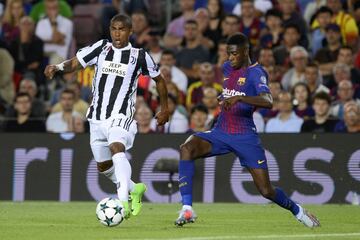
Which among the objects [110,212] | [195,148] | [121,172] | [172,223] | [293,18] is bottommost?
[172,223]

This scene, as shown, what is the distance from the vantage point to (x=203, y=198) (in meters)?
17.8

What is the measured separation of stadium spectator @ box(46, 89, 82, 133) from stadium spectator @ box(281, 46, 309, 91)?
365 cm

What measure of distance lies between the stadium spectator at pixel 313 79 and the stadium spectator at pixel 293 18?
1480 mm

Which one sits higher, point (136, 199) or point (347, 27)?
point (347, 27)

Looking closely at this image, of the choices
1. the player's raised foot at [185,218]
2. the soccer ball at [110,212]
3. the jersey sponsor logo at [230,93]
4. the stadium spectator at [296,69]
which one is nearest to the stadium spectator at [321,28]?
the stadium spectator at [296,69]

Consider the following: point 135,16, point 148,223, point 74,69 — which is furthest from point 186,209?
point 135,16

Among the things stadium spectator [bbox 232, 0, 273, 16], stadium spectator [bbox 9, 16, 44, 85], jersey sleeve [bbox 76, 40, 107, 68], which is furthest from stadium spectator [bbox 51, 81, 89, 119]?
jersey sleeve [bbox 76, 40, 107, 68]

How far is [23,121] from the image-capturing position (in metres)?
19.4

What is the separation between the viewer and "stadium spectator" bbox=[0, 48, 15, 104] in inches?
835

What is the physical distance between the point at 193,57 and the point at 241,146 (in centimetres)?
855

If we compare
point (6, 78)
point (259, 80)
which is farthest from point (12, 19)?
point (259, 80)

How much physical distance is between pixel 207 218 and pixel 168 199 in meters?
3.82

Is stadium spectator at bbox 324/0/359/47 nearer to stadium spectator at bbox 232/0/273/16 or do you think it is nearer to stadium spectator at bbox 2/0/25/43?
stadium spectator at bbox 232/0/273/16

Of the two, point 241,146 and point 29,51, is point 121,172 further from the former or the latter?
point 29,51
